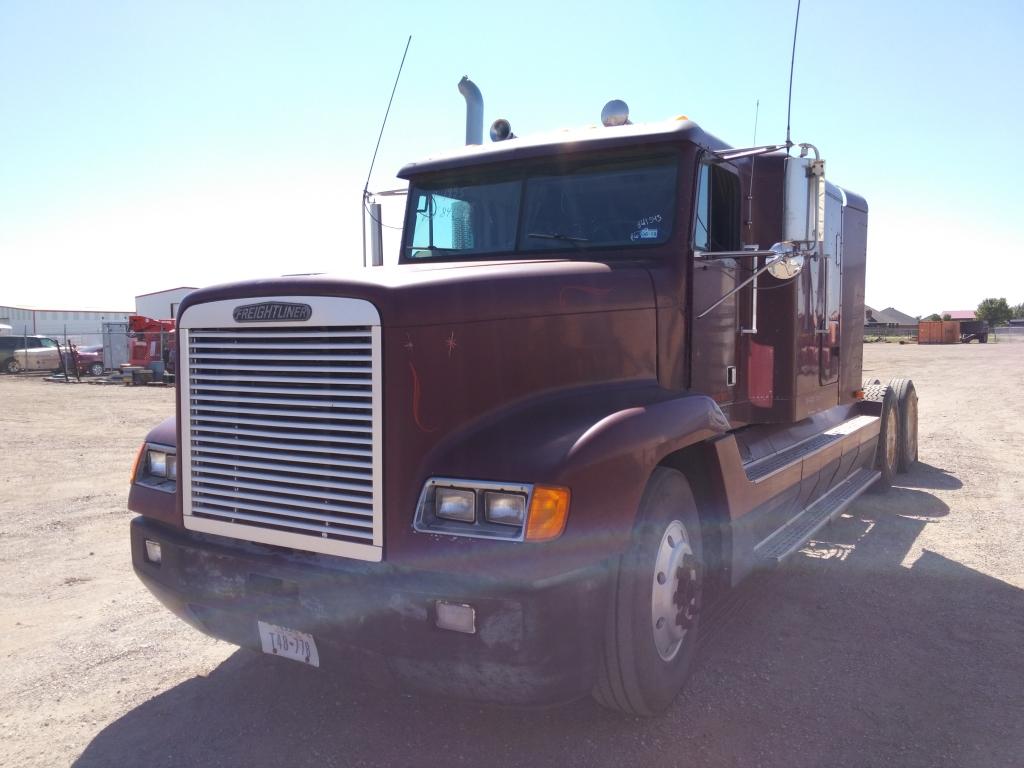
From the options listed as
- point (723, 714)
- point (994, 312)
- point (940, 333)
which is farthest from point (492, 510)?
point (994, 312)

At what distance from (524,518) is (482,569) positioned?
0.73ft

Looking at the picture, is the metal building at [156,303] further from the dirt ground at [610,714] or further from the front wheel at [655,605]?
the front wheel at [655,605]

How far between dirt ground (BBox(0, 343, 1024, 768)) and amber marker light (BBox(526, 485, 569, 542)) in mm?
1024

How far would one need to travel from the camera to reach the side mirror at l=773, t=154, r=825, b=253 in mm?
4008

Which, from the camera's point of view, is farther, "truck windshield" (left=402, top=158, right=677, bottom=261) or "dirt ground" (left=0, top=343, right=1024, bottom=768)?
"truck windshield" (left=402, top=158, right=677, bottom=261)

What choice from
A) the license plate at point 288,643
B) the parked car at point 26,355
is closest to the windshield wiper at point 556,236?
the license plate at point 288,643

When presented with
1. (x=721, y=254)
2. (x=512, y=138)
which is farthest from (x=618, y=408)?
(x=512, y=138)

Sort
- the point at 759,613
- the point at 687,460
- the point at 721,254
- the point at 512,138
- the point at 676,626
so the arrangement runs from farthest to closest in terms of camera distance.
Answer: the point at 512,138 → the point at 759,613 → the point at 721,254 → the point at 687,460 → the point at 676,626

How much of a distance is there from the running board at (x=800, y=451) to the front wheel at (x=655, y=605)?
83cm

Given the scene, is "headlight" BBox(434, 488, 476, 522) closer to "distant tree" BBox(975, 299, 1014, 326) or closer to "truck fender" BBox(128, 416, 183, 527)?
"truck fender" BBox(128, 416, 183, 527)

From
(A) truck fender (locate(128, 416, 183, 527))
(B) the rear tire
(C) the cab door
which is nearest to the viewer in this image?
(A) truck fender (locate(128, 416, 183, 527))

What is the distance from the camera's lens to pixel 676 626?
350cm

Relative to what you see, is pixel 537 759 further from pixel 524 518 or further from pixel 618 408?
pixel 618 408

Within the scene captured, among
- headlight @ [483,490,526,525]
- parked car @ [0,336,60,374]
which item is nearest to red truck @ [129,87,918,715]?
headlight @ [483,490,526,525]
